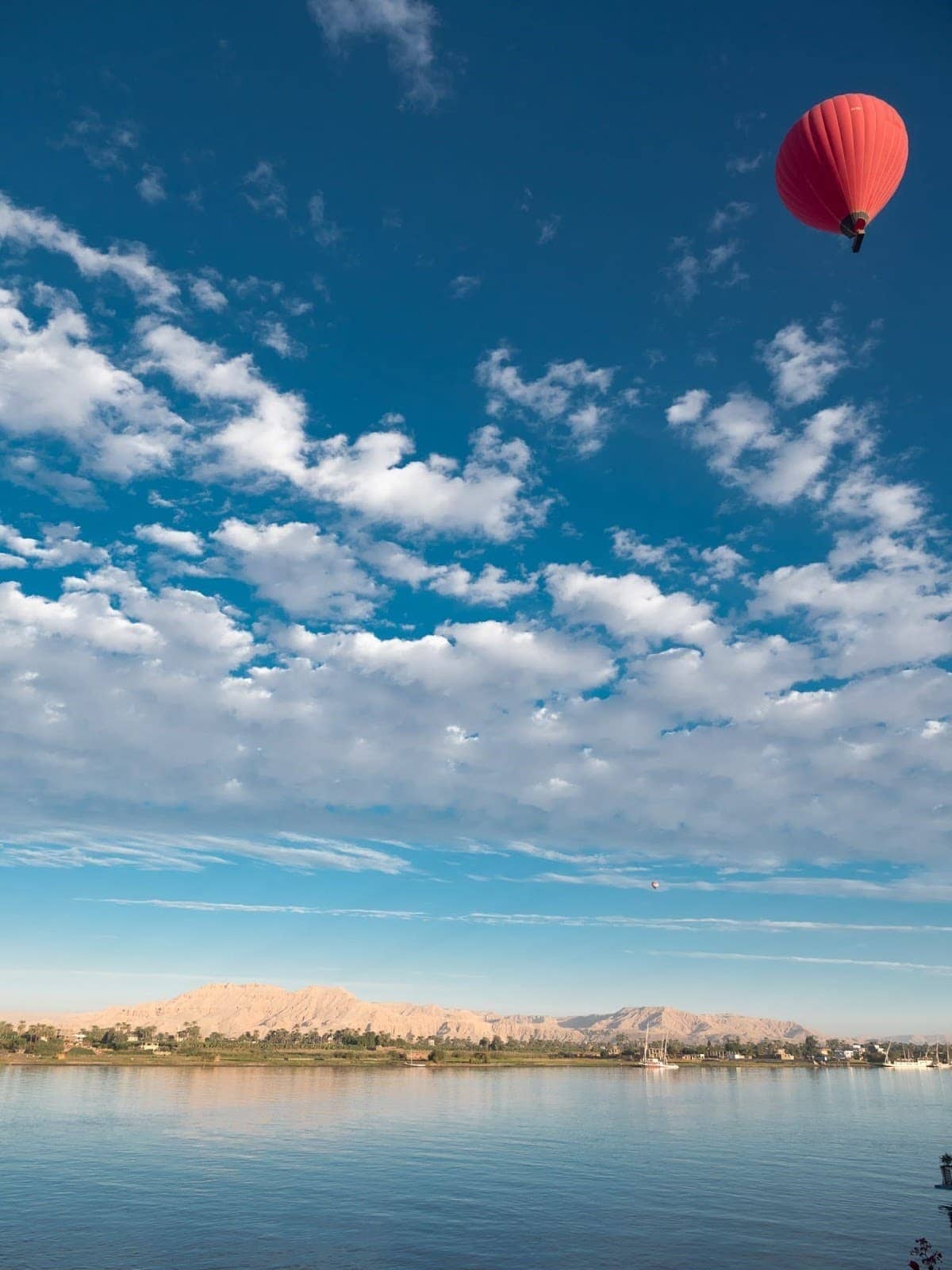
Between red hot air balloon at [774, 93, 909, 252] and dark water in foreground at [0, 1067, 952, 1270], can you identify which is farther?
dark water in foreground at [0, 1067, 952, 1270]

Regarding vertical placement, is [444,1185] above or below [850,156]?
below

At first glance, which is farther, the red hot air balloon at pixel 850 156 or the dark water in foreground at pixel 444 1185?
the dark water in foreground at pixel 444 1185

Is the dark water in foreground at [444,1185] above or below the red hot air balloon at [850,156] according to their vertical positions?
below

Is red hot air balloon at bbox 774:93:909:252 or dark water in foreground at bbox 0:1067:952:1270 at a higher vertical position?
red hot air balloon at bbox 774:93:909:252

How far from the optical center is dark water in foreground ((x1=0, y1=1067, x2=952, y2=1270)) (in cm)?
4706

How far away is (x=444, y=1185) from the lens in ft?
218

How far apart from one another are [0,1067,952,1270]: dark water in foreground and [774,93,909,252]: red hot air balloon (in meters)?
52.9

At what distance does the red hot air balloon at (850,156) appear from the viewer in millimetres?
28562

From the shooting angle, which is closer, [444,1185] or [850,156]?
[850,156]

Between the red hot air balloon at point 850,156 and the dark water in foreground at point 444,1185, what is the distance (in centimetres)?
5294

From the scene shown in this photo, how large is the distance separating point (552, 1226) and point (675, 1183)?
70.0 feet

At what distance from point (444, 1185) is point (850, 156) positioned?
246ft

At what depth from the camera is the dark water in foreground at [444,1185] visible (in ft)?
154

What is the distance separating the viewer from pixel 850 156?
2861cm
